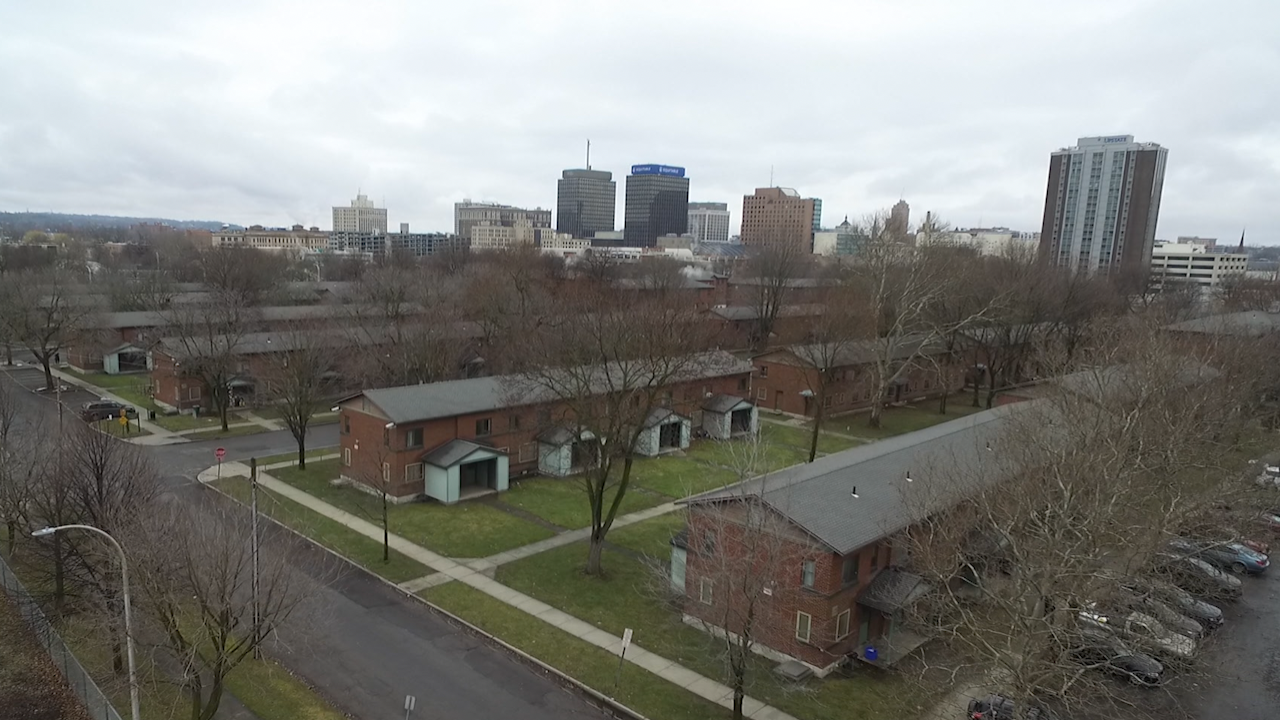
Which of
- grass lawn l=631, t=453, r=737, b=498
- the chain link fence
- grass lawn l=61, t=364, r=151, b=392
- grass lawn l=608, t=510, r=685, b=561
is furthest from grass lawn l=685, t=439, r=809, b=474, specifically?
grass lawn l=61, t=364, r=151, b=392

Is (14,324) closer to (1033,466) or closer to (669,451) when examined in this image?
(669,451)

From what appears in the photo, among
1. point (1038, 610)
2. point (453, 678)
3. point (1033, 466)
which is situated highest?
point (1033, 466)

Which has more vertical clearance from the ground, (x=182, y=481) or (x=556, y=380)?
(x=556, y=380)

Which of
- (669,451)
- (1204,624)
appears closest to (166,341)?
(669,451)

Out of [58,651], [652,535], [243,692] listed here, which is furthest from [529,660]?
[58,651]

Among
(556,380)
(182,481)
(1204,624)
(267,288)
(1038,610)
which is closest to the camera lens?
(1038,610)

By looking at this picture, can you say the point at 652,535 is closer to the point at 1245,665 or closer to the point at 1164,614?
the point at 1164,614
